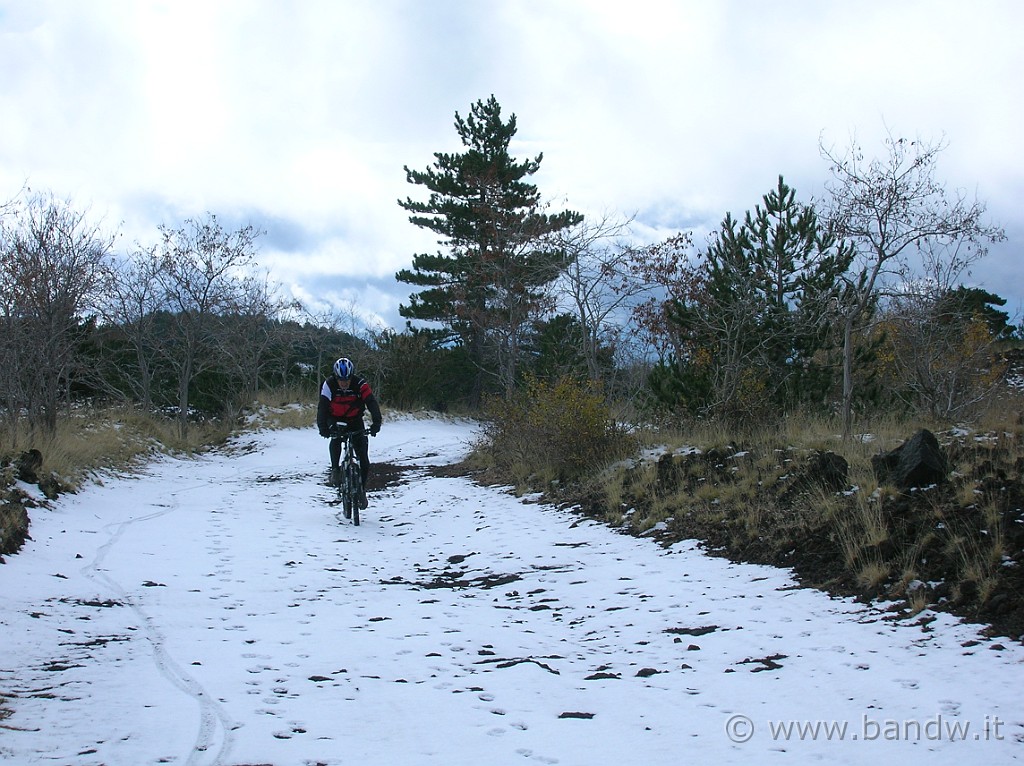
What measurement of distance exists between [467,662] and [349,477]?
6.01 m

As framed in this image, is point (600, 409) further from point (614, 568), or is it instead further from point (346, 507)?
point (614, 568)

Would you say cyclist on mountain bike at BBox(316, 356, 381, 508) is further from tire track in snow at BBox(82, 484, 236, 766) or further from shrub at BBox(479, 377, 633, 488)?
tire track in snow at BBox(82, 484, 236, 766)

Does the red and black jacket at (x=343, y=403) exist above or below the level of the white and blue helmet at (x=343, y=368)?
below

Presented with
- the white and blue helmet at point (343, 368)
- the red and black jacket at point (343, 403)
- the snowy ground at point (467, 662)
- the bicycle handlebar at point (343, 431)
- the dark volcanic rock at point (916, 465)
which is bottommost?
the snowy ground at point (467, 662)

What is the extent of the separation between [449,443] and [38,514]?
16.4 meters

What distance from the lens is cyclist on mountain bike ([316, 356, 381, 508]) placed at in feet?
33.8

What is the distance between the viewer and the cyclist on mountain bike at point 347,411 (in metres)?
10.3

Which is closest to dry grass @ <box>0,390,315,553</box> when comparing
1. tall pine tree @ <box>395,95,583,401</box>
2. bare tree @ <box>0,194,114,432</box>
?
bare tree @ <box>0,194,114,432</box>

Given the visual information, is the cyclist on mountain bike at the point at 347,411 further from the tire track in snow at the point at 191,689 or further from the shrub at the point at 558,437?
the tire track in snow at the point at 191,689

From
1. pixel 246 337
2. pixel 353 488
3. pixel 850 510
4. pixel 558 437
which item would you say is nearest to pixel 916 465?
pixel 850 510

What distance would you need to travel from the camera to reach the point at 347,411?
34.2 feet

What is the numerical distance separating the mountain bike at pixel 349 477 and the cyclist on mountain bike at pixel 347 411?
40 millimetres

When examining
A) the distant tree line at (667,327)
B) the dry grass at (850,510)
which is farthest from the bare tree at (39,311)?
the dry grass at (850,510)

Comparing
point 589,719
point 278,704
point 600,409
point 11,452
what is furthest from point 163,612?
point 600,409
